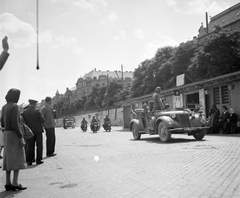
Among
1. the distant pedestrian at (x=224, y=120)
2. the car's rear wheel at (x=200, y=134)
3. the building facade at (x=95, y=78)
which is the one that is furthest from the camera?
the building facade at (x=95, y=78)

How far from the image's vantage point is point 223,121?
15.4 metres

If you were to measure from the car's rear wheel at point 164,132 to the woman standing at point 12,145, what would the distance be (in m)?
7.44

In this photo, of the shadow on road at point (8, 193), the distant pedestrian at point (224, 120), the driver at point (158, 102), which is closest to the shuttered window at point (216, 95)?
the distant pedestrian at point (224, 120)

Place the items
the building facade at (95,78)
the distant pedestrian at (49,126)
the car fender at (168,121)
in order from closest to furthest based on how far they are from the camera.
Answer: the distant pedestrian at (49,126) → the car fender at (168,121) → the building facade at (95,78)

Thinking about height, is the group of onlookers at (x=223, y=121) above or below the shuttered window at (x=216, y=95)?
below

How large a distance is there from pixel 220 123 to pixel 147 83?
131 feet

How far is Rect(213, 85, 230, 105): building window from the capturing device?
17109 millimetres

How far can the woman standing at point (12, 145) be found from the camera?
180 inches

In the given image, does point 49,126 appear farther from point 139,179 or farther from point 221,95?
point 221,95

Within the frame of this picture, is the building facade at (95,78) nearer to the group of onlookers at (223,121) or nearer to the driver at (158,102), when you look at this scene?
the group of onlookers at (223,121)

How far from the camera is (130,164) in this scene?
254 inches

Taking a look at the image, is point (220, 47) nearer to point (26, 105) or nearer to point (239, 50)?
point (239, 50)

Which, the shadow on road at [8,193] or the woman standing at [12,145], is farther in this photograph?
the woman standing at [12,145]

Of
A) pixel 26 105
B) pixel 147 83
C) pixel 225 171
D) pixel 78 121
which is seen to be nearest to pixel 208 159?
pixel 225 171
